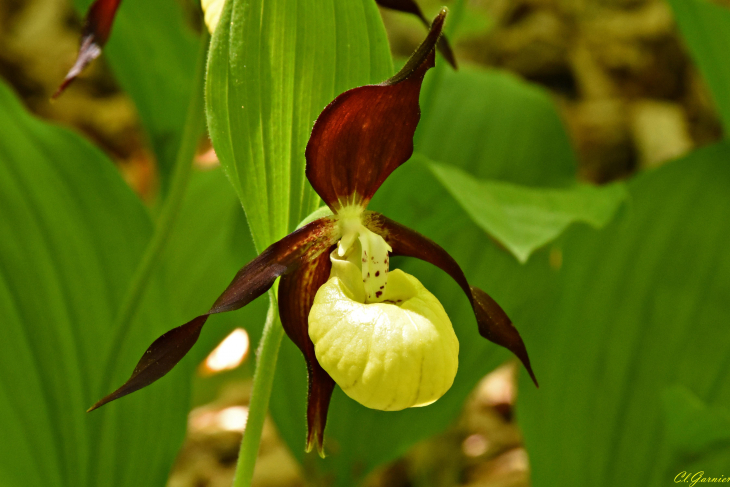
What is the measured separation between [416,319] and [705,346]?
2.77 ft

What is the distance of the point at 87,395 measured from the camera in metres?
0.95

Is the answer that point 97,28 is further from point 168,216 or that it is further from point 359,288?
point 359,288

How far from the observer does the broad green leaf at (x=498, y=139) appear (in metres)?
1.53

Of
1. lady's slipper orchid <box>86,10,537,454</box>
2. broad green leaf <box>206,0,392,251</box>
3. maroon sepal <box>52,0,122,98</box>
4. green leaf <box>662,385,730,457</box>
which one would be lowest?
green leaf <box>662,385,730,457</box>

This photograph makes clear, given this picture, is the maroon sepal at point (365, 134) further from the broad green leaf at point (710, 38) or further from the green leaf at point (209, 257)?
the broad green leaf at point (710, 38)

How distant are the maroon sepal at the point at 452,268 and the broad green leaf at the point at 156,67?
1.05 metres

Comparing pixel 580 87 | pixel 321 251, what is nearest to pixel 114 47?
pixel 321 251

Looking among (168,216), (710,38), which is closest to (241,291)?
(168,216)

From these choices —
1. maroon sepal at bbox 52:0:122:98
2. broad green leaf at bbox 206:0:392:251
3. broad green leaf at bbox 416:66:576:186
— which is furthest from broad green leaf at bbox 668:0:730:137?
maroon sepal at bbox 52:0:122:98

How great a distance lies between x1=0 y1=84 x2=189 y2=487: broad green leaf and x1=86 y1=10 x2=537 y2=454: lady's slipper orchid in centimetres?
37

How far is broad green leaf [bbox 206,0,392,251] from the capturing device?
61 cm

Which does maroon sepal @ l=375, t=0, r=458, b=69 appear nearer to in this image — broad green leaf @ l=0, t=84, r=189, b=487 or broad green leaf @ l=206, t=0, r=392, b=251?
broad green leaf @ l=206, t=0, r=392, b=251

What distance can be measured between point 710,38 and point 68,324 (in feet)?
4.65

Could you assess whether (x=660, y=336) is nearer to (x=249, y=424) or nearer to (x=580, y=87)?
(x=249, y=424)
